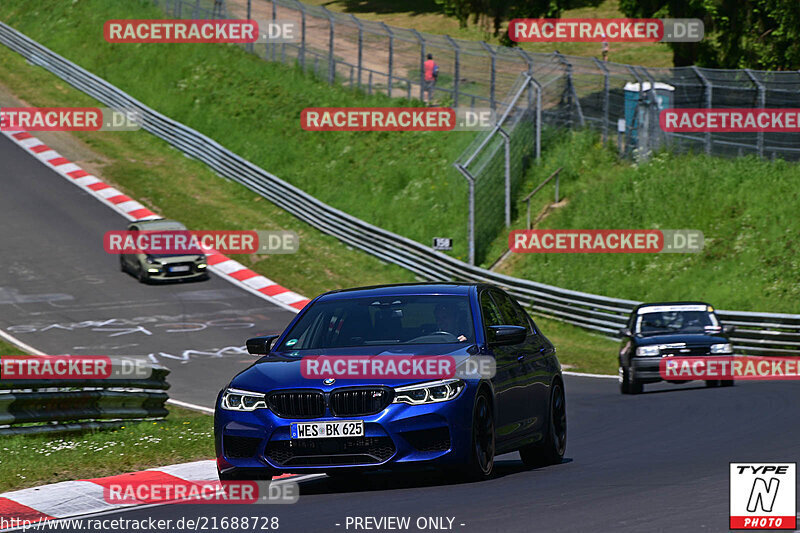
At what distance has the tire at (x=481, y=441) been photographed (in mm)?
9812

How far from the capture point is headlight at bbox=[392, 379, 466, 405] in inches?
378

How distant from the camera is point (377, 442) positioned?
9.55 metres

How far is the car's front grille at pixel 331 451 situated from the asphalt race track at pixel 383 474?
0.29 metres

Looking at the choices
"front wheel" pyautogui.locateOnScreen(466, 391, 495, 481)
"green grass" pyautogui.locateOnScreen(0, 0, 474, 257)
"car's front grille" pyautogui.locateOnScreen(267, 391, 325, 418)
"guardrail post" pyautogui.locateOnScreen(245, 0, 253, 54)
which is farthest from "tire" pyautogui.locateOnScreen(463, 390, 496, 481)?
"guardrail post" pyautogui.locateOnScreen(245, 0, 253, 54)

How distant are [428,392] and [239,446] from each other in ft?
4.78

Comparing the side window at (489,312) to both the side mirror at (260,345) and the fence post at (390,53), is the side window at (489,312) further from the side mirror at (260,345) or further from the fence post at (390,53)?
the fence post at (390,53)

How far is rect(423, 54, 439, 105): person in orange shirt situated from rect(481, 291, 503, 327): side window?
3189cm

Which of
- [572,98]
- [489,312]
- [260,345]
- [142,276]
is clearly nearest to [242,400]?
[260,345]

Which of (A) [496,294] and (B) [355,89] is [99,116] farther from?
(A) [496,294]

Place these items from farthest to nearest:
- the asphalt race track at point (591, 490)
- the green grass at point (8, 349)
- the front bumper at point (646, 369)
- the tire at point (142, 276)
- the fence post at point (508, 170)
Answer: the fence post at point (508, 170)
the tire at point (142, 276)
the green grass at point (8, 349)
the front bumper at point (646, 369)
the asphalt race track at point (591, 490)

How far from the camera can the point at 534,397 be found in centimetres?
1136

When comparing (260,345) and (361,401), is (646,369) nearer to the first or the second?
(260,345)

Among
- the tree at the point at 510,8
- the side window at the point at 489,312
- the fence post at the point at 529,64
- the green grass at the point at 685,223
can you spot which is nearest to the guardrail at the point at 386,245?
the green grass at the point at 685,223

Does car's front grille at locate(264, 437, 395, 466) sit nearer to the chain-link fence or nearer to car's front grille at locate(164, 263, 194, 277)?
the chain-link fence
